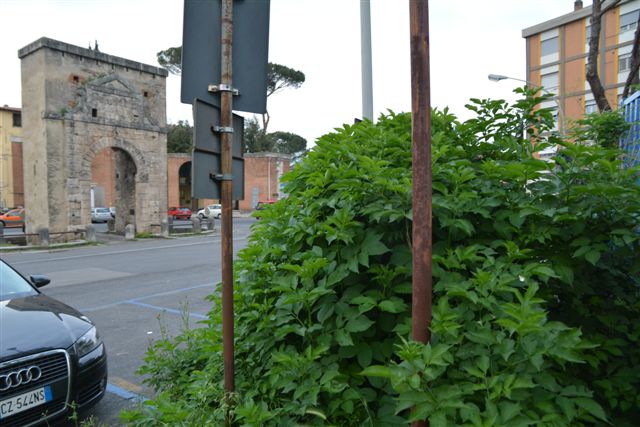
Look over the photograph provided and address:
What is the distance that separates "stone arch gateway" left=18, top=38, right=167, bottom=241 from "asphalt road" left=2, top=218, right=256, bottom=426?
3146 mm

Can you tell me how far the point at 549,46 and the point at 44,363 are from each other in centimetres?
5320

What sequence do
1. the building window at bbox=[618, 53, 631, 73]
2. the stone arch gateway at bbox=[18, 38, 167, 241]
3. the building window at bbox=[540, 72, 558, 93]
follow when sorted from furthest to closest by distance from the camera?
the building window at bbox=[540, 72, 558, 93] < the building window at bbox=[618, 53, 631, 73] < the stone arch gateway at bbox=[18, 38, 167, 241]

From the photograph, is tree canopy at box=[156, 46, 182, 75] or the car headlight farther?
tree canopy at box=[156, 46, 182, 75]

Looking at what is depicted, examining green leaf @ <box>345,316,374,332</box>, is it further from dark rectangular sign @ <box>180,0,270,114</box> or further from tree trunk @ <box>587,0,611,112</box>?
tree trunk @ <box>587,0,611,112</box>

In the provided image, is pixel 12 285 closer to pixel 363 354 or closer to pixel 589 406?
pixel 363 354

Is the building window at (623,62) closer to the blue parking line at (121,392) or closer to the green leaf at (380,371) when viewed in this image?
the blue parking line at (121,392)

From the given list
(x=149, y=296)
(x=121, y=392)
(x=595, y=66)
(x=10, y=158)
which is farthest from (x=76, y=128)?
(x=10, y=158)

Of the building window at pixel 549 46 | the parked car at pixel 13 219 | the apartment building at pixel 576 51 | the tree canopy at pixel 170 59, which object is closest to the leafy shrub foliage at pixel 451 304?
the parked car at pixel 13 219

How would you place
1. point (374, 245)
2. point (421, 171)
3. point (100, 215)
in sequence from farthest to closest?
1. point (100, 215)
2. point (374, 245)
3. point (421, 171)

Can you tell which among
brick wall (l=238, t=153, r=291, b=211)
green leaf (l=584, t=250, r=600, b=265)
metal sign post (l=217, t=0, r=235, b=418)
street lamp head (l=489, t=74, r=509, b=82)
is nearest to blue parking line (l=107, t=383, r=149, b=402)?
metal sign post (l=217, t=0, r=235, b=418)

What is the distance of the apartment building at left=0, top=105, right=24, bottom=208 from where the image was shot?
4519 centimetres

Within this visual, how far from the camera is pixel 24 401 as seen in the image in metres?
3.31

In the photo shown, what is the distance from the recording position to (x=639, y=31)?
19.0 ft

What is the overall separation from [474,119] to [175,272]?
11.7 m
